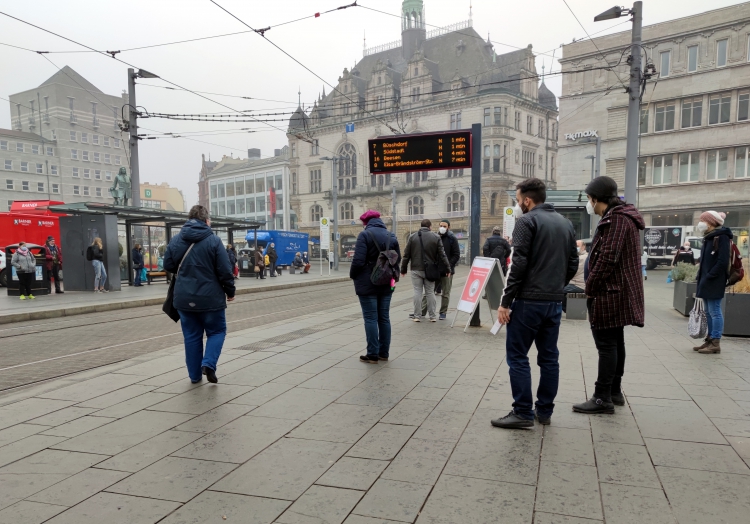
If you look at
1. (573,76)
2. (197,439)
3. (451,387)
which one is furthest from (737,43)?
(197,439)

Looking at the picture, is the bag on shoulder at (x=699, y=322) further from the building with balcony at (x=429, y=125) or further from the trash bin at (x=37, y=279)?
the building with balcony at (x=429, y=125)

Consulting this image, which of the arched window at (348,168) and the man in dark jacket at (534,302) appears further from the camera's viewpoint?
the arched window at (348,168)

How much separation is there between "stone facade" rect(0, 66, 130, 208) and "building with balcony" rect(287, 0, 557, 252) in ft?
103

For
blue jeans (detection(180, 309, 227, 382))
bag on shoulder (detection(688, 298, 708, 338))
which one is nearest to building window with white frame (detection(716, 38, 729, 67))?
bag on shoulder (detection(688, 298, 708, 338))

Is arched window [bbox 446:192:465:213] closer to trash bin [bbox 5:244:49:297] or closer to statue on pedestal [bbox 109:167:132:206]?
statue on pedestal [bbox 109:167:132:206]

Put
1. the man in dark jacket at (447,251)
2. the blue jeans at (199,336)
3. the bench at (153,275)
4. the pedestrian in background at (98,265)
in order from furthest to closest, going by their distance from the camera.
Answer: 1. the bench at (153,275)
2. the pedestrian in background at (98,265)
3. the man in dark jacket at (447,251)
4. the blue jeans at (199,336)

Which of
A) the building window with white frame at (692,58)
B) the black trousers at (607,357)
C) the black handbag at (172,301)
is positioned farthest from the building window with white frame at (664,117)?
the black handbag at (172,301)

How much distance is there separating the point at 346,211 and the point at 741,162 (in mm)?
39343

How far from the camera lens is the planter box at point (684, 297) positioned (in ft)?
33.0

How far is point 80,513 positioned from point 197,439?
1031 mm

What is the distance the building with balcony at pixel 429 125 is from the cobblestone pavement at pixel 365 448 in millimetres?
44618

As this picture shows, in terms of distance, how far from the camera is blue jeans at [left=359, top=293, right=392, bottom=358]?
19.7 ft

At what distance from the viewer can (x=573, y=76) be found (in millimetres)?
39812

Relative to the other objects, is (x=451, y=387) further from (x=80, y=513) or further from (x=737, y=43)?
(x=737, y=43)
